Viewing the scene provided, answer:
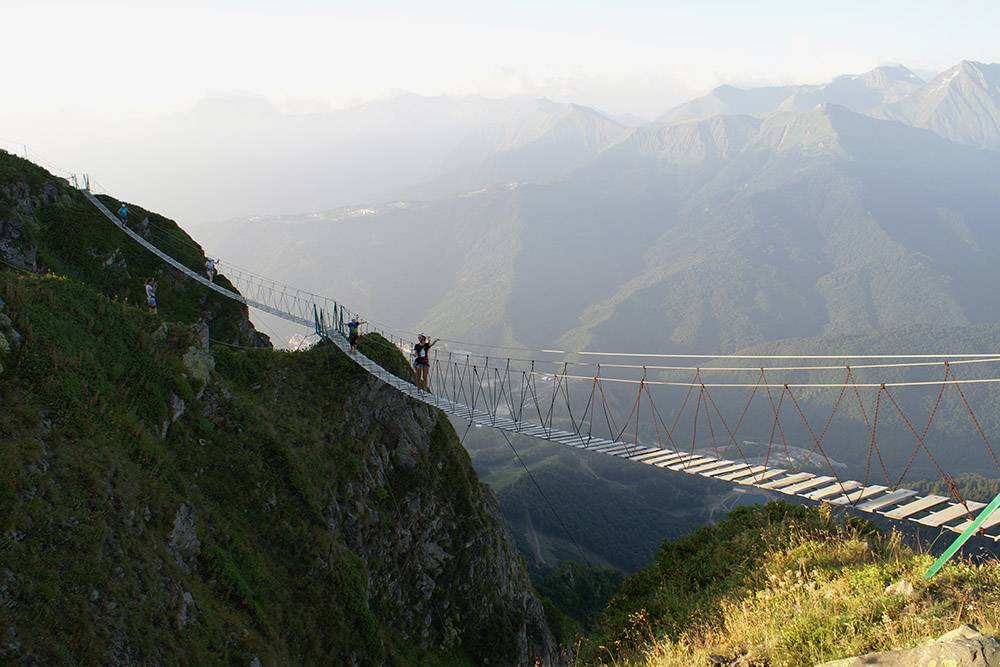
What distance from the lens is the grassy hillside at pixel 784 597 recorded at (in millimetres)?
7983

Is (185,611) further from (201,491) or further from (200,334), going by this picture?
(200,334)

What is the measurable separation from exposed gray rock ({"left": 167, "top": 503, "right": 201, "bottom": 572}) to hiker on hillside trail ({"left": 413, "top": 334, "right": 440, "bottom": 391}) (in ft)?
30.1

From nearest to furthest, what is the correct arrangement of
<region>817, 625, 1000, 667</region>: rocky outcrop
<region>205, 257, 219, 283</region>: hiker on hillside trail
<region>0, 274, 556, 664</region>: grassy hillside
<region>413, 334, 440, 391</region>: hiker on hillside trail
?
<region>817, 625, 1000, 667</region>: rocky outcrop
<region>0, 274, 556, 664</region>: grassy hillside
<region>413, 334, 440, 391</region>: hiker on hillside trail
<region>205, 257, 219, 283</region>: hiker on hillside trail

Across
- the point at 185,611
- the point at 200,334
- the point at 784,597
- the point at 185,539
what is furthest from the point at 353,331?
the point at 784,597

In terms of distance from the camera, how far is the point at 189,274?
94.1ft

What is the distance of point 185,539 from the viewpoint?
1498 cm

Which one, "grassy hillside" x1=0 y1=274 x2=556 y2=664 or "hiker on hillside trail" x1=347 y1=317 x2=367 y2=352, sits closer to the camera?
"grassy hillside" x1=0 y1=274 x2=556 y2=664

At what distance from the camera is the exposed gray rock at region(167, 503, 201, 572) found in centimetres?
1449

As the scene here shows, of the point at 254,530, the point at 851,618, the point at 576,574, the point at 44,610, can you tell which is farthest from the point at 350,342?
the point at 576,574

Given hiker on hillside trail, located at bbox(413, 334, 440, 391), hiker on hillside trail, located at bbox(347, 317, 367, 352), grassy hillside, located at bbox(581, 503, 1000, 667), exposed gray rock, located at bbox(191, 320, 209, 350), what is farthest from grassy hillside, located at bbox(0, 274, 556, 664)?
grassy hillside, located at bbox(581, 503, 1000, 667)

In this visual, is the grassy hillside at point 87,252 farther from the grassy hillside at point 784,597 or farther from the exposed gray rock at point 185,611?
the grassy hillside at point 784,597

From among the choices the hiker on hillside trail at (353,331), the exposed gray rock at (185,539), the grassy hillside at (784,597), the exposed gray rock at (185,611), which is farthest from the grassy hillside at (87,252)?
the grassy hillside at (784,597)

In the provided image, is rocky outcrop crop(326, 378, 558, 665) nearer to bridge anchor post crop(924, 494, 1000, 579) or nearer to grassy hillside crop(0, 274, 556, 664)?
grassy hillside crop(0, 274, 556, 664)

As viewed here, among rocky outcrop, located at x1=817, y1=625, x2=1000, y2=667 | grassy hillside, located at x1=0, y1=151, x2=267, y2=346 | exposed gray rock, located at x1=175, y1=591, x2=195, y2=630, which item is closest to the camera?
rocky outcrop, located at x1=817, y1=625, x2=1000, y2=667
